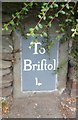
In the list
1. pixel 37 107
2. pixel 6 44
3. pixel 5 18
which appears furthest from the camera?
pixel 37 107

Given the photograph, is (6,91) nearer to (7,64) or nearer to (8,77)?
(8,77)

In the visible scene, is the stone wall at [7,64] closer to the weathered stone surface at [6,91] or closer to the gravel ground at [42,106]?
the weathered stone surface at [6,91]

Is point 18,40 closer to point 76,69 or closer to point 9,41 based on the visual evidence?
point 9,41

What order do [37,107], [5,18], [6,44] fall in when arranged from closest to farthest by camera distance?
[5,18] < [6,44] < [37,107]

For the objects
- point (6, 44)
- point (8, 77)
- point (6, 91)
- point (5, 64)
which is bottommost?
point (6, 91)

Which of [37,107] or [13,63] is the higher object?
[13,63]

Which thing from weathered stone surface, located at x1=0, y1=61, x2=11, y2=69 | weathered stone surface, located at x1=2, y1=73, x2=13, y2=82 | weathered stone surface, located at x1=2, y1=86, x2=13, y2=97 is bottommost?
weathered stone surface, located at x1=2, y1=86, x2=13, y2=97

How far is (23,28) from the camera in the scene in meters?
2.39

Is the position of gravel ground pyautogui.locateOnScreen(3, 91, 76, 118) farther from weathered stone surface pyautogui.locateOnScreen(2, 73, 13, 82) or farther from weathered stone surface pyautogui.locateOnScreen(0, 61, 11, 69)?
weathered stone surface pyautogui.locateOnScreen(0, 61, 11, 69)

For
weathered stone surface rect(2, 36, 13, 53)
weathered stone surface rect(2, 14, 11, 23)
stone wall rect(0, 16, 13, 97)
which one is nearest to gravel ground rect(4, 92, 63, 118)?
stone wall rect(0, 16, 13, 97)

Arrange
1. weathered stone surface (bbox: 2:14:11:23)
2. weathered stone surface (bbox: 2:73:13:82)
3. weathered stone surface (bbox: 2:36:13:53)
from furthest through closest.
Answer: weathered stone surface (bbox: 2:73:13:82) < weathered stone surface (bbox: 2:36:13:53) < weathered stone surface (bbox: 2:14:11:23)

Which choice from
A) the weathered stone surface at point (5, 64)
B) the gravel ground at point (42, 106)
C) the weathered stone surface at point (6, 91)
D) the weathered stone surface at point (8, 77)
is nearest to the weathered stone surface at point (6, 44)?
the weathered stone surface at point (5, 64)

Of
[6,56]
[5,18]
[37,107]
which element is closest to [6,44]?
[6,56]

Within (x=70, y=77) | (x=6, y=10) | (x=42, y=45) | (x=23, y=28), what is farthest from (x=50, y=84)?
(x=6, y=10)
